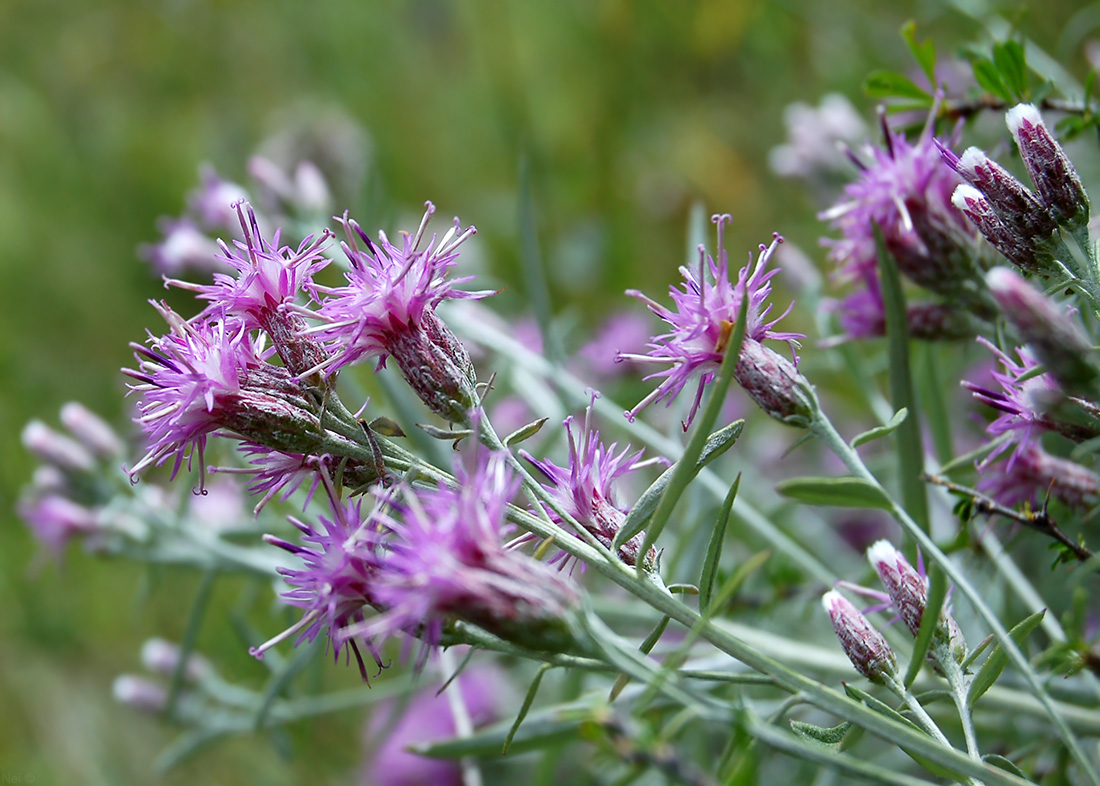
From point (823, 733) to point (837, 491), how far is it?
167 millimetres

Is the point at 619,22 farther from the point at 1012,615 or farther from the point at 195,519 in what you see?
the point at 1012,615

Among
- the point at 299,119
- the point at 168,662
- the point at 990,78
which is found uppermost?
the point at 299,119

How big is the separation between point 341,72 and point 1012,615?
8.35 ft

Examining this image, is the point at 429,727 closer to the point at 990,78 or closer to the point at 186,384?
the point at 186,384

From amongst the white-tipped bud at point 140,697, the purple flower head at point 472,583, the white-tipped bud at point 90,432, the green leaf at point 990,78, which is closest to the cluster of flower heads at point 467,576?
the purple flower head at point 472,583

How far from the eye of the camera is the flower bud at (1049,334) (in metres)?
0.46

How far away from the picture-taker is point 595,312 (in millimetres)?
2148

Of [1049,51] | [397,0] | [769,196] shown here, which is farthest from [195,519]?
[397,0]

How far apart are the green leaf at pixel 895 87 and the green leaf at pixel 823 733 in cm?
59

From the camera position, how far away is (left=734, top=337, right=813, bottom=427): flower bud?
0.57 meters

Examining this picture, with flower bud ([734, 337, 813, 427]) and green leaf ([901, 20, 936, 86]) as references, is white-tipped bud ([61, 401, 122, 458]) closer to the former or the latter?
flower bud ([734, 337, 813, 427])

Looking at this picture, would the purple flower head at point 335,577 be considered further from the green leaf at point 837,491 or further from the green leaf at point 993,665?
the green leaf at point 993,665

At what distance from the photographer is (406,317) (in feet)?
1.88

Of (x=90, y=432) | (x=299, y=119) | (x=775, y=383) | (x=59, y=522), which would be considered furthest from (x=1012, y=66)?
(x=299, y=119)
